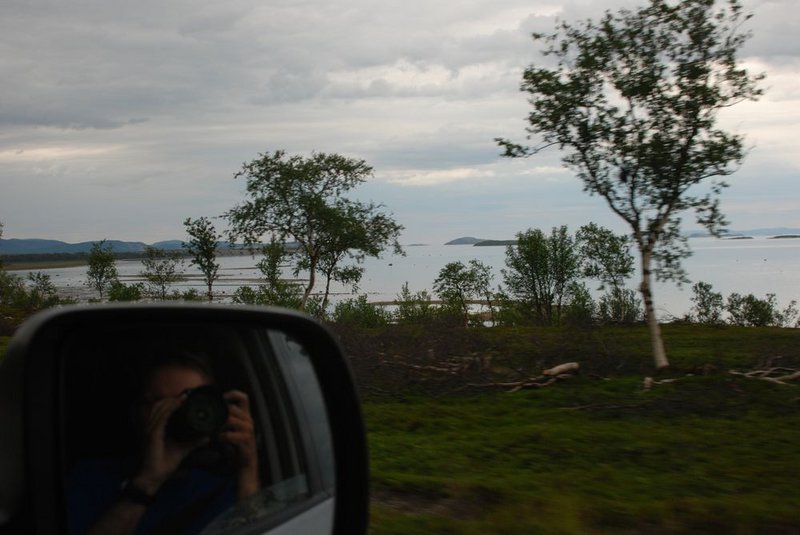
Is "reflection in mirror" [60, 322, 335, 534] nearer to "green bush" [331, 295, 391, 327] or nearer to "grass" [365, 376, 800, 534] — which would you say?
"grass" [365, 376, 800, 534]

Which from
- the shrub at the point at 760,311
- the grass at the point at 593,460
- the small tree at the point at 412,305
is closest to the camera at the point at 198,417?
the grass at the point at 593,460

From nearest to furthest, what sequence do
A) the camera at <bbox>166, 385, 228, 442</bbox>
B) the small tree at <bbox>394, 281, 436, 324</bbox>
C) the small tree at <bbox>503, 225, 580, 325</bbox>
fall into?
the camera at <bbox>166, 385, 228, 442</bbox>
the small tree at <bbox>394, 281, 436, 324</bbox>
the small tree at <bbox>503, 225, 580, 325</bbox>

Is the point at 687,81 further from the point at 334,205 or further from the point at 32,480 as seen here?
the point at 334,205

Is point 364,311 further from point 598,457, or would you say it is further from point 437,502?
point 437,502

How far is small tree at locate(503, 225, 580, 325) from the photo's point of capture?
57.6 m

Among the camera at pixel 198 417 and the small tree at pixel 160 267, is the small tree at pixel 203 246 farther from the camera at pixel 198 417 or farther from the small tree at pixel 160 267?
the camera at pixel 198 417

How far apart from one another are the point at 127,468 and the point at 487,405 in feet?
39.5

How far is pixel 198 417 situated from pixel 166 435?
0.31 feet

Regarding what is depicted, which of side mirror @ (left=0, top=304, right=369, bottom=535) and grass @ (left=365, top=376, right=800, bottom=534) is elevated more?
side mirror @ (left=0, top=304, right=369, bottom=535)

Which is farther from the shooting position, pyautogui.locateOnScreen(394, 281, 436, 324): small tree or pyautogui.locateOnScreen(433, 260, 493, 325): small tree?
pyautogui.locateOnScreen(433, 260, 493, 325): small tree

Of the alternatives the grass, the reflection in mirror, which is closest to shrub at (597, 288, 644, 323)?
the grass

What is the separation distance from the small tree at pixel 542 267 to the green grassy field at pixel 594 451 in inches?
1565

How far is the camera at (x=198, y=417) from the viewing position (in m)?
1.94

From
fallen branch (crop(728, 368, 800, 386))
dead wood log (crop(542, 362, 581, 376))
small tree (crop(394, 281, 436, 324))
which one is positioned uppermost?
small tree (crop(394, 281, 436, 324))
